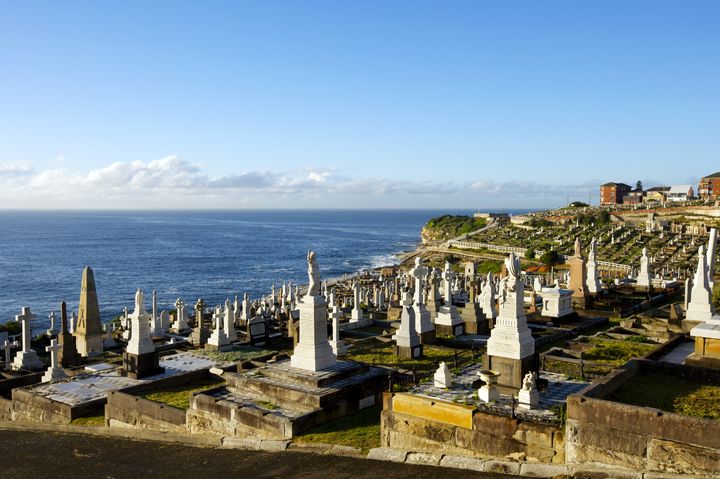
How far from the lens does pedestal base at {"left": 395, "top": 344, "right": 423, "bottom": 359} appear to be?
60.7 ft

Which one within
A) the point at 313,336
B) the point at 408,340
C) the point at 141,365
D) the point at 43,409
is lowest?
the point at 43,409

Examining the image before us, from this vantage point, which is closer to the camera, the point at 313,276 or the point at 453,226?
the point at 313,276

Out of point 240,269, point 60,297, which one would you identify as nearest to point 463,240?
point 240,269

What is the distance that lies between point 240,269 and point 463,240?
32.2 m

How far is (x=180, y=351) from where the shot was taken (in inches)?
845

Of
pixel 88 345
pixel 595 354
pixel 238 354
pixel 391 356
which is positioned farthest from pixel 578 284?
pixel 88 345

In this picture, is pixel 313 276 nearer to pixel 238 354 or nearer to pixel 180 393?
pixel 180 393

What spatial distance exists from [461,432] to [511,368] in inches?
124

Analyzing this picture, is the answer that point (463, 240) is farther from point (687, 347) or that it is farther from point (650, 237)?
point (687, 347)

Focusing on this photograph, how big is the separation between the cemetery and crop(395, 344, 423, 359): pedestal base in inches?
2.7

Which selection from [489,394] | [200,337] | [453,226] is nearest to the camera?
[489,394]

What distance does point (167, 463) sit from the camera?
1073 centimetres

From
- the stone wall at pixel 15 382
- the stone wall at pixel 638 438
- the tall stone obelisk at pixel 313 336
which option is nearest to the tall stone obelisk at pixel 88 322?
the stone wall at pixel 15 382

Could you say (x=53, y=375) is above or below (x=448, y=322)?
below
